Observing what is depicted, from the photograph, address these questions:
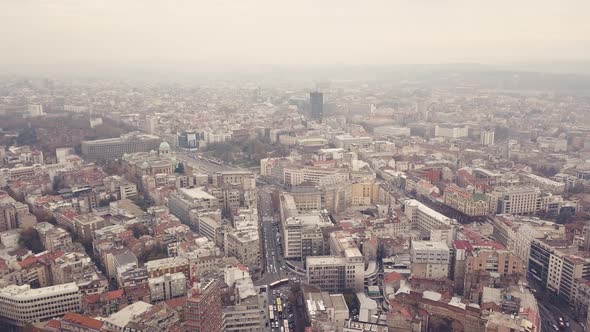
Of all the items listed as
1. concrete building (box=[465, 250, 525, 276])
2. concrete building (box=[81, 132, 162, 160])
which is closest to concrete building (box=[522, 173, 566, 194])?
concrete building (box=[465, 250, 525, 276])

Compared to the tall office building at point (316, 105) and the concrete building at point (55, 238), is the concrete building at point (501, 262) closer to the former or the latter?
the concrete building at point (55, 238)

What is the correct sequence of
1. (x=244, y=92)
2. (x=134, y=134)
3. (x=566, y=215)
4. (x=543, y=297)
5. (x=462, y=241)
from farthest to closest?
(x=244, y=92)
(x=134, y=134)
(x=566, y=215)
(x=462, y=241)
(x=543, y=297)

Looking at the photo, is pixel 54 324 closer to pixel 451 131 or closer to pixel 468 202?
pixel 468 202

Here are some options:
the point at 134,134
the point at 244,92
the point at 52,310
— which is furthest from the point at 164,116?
the point at 52,310

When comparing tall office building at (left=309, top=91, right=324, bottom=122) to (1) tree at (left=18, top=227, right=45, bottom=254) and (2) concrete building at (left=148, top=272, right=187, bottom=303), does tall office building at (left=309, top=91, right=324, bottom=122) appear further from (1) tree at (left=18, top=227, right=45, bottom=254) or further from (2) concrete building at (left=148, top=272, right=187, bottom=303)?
(2) concrete building at (left=148, top=272, right=187, bottom=303)

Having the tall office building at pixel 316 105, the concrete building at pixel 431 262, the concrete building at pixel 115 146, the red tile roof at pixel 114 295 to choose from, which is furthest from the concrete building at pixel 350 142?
the red tile roof at pixel 114 295

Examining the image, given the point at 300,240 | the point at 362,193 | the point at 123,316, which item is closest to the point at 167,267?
the point at 123,316

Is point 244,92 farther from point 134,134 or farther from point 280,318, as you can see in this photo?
point 280,318
